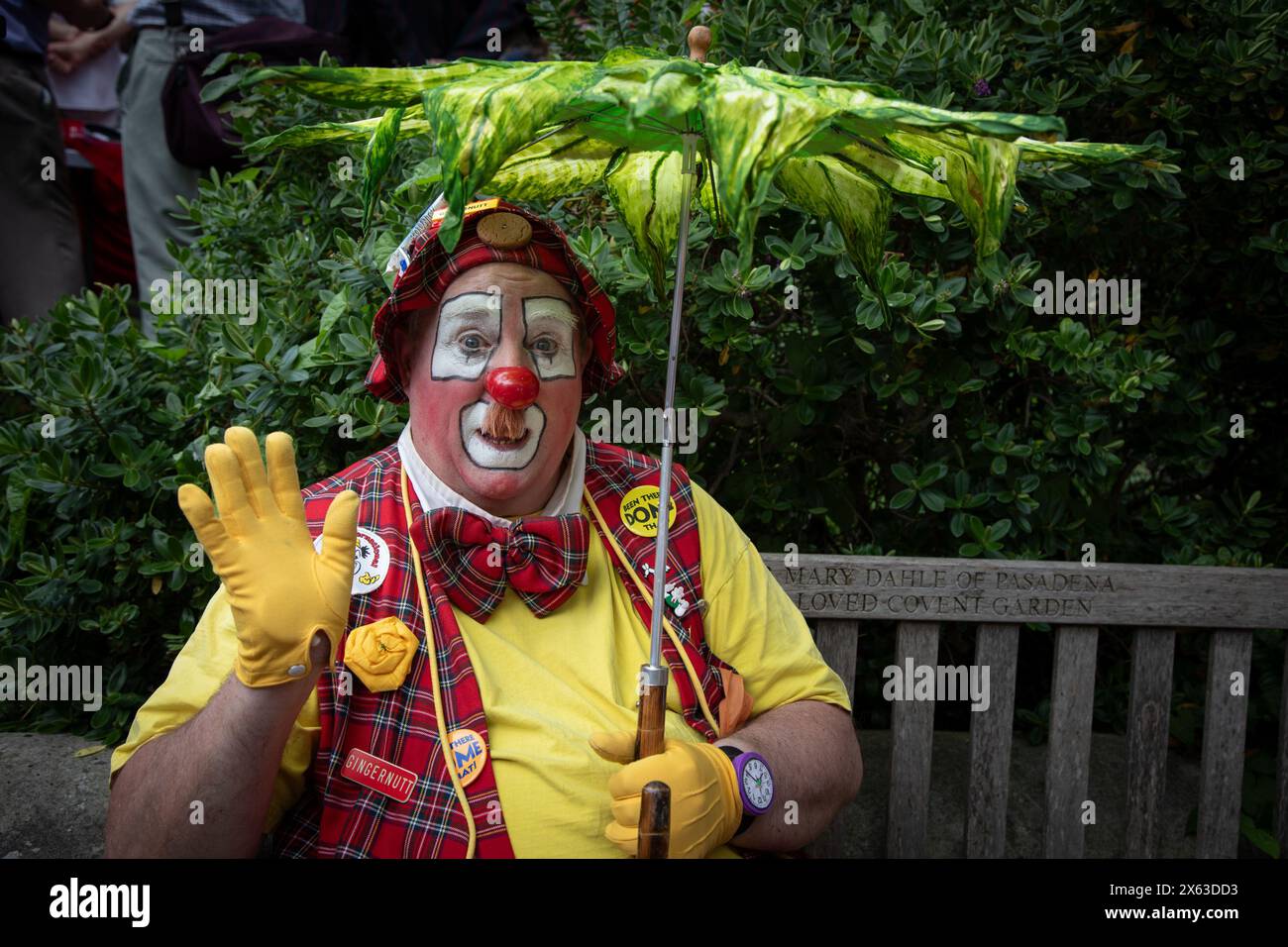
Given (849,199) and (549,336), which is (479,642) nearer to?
(549,336)

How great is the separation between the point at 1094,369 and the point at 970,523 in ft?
1.40

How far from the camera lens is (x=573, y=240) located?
2672mm

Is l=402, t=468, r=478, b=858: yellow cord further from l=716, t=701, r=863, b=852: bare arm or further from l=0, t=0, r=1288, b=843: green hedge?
l=0, t=0, r=1288, b=843: green hedge

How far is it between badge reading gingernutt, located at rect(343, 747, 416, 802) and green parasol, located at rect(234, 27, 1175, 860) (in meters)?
0.38

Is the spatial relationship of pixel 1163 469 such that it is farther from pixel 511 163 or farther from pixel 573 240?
pixel 511 163

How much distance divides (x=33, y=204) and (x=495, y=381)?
3.04 metres

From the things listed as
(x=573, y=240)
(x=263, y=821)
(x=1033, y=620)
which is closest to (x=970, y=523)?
(x=1033, y=620)

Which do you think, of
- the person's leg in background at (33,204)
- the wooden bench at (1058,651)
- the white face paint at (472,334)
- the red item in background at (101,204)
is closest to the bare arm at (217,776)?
the white face paint at (472,334)

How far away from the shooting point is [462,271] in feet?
6.72

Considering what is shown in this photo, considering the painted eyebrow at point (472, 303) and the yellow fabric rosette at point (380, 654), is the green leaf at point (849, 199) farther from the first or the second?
the yellow fabric rosette at point (380, 654)

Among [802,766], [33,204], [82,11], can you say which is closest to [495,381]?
[802,766]

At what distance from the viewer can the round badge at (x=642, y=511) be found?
7.30 feet

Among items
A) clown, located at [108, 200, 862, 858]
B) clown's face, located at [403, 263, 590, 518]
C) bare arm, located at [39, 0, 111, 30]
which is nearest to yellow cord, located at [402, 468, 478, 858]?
clown, located at [108, 200, 862, 858]

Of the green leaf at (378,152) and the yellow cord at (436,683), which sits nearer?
the green leaf at (378,152)
